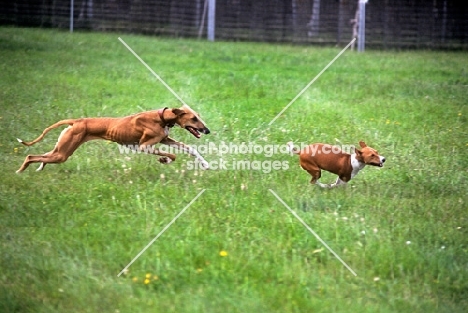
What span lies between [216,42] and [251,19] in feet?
5.22

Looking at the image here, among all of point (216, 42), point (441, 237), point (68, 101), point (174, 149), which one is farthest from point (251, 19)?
point (441, 237)

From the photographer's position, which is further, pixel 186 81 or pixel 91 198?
pixel 186 81

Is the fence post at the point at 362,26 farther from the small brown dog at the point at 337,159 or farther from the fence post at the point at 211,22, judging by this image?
the small brown dog at the point at 337,159

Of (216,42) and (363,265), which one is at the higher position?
(216,42)

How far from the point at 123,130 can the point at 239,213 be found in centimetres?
178

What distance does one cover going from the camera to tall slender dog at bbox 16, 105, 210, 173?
25.3ft

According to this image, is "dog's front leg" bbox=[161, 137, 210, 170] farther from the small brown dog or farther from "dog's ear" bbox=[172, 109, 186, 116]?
the small brown dog

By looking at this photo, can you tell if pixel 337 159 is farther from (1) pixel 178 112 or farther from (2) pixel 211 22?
(2) pixel 211 22

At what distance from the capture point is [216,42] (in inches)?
841

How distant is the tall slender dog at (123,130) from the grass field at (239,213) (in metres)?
0.26

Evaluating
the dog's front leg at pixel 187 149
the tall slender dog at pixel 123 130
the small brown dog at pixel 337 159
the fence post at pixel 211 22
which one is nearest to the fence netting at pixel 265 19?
the fence post at pixel 211 22

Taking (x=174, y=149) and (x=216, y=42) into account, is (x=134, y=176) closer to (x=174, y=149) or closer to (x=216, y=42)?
(x=174, y=149)

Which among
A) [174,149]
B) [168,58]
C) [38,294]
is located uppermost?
[168,58]

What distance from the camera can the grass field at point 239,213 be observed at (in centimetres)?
514
